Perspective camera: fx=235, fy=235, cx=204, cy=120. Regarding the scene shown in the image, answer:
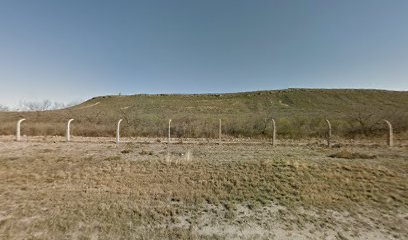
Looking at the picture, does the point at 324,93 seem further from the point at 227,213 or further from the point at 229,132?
the point at 227,213

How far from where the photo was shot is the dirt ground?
15.5 feet

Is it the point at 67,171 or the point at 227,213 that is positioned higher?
the point at 67,171

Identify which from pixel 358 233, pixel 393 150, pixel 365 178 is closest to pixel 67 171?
pixel 358 233

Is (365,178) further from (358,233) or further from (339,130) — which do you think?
(339,130)

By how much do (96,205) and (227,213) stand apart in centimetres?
307

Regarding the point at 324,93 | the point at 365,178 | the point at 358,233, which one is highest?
the point at 324,93

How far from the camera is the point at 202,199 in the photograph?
5996mm

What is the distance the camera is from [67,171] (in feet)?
25.3

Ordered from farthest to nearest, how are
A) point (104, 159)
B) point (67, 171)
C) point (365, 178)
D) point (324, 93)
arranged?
1. point (324, 93)
2. point (104, 159)
3. point (67, 171)
4. point (365, 178)

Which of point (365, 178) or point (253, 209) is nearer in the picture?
point (253, 209)

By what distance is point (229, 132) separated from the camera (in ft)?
63.2

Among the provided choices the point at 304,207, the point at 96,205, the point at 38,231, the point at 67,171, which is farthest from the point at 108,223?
the point at 304,207

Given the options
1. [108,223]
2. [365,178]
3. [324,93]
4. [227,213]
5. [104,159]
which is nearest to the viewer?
[108,223]

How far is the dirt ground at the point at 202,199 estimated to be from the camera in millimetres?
4730
